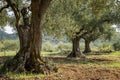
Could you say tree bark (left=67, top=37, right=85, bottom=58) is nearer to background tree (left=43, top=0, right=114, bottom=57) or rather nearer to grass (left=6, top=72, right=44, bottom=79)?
background tree (left=43, top=0, right=114, bottom=57)

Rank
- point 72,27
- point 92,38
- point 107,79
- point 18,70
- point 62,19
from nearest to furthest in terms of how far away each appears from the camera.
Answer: point 107,79 → point 18,70 → point 62,19 → point 72,27 → point 92,38

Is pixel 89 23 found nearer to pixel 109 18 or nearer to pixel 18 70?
pixel 109 18

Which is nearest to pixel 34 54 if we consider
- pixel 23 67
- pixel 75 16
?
pixel 23 67

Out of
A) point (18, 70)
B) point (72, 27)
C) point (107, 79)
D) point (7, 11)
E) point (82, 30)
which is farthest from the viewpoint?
point (82, 30)

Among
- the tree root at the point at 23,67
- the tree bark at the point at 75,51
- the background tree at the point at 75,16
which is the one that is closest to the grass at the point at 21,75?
the tree root at the point at 23,67

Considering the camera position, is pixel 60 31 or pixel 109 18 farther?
pixel 109 18

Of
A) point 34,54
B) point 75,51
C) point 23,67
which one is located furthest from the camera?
point 75,51

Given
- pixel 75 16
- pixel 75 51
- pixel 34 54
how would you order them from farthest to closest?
pixel 75 51, pixel 75 16, pixel 34 54

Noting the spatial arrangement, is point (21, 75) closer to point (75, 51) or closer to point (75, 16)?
point (75, 16)

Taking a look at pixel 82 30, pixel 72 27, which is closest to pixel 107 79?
pixel 72 27

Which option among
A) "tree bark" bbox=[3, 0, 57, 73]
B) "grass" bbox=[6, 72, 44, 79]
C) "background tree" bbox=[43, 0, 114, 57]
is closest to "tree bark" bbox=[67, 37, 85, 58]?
"background tree" bbox=[43, 0, 114, 57]

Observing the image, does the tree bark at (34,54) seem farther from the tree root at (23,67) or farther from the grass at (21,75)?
the grass at (21,75)

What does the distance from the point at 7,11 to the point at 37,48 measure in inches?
419

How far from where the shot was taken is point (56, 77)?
13.4 metres
